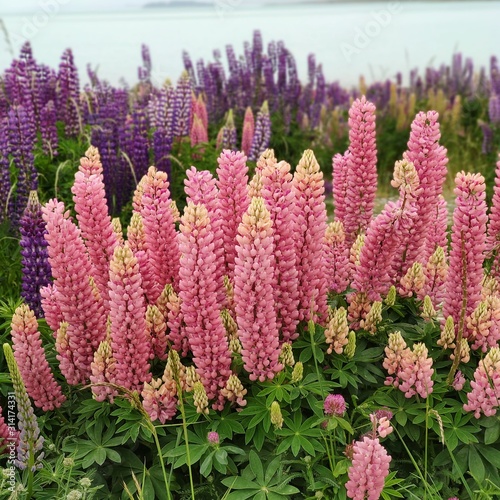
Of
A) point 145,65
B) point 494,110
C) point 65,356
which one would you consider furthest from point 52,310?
point 494,110

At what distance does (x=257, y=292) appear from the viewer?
2555mm

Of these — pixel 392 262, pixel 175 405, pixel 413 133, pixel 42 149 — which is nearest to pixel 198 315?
pixel 175 405

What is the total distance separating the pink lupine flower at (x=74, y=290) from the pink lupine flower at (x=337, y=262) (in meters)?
1.00

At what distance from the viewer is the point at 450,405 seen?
285 centimetres

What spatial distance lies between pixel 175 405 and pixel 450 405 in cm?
108

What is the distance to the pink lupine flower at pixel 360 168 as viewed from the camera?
3170 millimetres

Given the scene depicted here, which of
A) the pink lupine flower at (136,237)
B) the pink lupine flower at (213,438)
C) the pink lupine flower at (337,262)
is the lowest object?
the pink lupine flower at (213,438)

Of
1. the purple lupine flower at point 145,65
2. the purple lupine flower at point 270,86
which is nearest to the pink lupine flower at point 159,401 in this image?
the purple lupine flower at point 270,86

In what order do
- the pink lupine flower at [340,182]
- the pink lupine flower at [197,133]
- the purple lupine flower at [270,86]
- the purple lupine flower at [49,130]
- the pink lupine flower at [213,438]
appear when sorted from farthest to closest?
the purple lupine flower at [270,86] < the pink lupine flower at [197,133] < the purple lupine flower at [49,130] < the pink lupine flower at [340,182] < the pink lupine flower at [213,438]

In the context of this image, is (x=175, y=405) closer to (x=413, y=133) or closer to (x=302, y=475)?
(x=302, y=475)

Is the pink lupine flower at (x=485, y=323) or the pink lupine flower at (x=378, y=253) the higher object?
the pink lupine flower at (x=378, y=253)

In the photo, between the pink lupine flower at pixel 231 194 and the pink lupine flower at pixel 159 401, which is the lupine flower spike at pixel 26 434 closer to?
the pink lupine flower at pixel 159 401

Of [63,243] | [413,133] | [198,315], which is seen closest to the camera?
[198,315]

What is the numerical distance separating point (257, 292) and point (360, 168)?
0.99m
